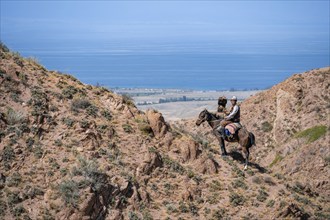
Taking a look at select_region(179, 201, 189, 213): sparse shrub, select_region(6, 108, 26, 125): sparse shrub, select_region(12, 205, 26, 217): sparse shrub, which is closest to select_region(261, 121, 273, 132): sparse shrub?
select_region(179, 201, 189, 213): sparse shrub

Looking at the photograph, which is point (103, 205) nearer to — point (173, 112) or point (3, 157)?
point (3, 157)

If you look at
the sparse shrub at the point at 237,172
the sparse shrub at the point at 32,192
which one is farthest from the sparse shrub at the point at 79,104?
the sparse shrub at the point at 237,172

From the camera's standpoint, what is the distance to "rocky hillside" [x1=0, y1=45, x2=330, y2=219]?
1978 cm

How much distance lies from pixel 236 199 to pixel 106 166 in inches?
211

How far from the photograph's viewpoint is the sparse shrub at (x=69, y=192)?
755 inches

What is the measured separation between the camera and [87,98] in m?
26.0

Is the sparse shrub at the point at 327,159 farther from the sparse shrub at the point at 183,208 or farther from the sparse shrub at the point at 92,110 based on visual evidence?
the sparse shrub at the point at 92,110

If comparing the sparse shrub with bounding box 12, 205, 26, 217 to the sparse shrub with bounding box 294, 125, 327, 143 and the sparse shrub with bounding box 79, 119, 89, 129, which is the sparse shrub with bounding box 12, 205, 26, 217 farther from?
the sparse shrub with bounding box 294, 125, 327, 143

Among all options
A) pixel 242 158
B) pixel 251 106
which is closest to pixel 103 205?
pixel 242 158

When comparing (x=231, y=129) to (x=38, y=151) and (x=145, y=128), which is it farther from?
(x=38, y=151)

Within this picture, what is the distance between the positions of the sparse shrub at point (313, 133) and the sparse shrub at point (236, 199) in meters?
18.9

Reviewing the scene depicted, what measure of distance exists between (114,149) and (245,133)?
20.5ft

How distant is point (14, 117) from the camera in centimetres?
2230

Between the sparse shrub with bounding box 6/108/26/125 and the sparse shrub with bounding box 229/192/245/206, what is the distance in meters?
8.84
